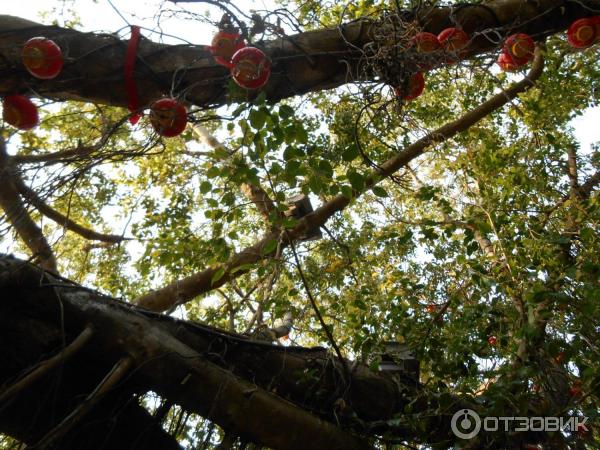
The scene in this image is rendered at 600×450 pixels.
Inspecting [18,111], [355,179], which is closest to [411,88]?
[355,179]

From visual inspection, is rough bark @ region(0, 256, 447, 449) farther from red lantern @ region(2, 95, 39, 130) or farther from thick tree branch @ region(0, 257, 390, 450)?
red lantern @ region(2, 95, 39, 130)

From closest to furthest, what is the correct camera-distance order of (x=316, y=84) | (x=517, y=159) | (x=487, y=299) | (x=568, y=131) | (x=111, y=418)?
(x=111, y=418) → (x=316, y=84) → (x=487, y=299) → (x=517, y=159) → (x=568, y=131)

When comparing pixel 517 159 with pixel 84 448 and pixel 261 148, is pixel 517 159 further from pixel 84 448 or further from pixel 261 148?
pixel 84 448

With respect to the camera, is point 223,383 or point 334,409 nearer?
point 223,383

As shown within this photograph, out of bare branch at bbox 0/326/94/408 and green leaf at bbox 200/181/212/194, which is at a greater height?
green leaf at bbox 200/181/212/194

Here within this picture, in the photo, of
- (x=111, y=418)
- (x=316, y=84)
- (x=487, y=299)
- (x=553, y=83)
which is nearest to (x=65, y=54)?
(x=316, y=84)

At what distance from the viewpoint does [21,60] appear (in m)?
2.11

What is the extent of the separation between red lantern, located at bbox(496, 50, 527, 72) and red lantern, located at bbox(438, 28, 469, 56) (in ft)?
0.94

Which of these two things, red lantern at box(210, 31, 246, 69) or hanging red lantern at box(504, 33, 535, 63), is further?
hanging red lantern at box(504, 33, 535, 63)

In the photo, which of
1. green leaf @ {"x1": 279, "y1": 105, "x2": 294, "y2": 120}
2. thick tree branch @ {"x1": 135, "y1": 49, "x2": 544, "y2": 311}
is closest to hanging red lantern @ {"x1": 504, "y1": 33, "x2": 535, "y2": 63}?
thick tree branch @ {"x1": 135, "y1": 49, "x2": 544, "y2": 311}

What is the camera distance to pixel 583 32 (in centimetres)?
263

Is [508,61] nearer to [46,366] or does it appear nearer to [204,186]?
[204,186]

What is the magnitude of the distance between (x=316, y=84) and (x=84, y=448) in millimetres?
2105

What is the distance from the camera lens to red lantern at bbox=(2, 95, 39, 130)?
2156 mm
